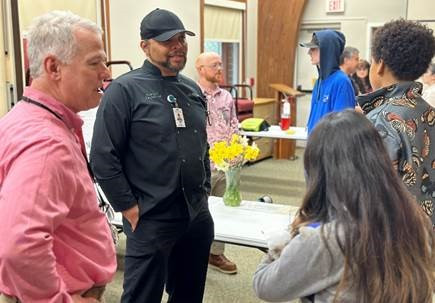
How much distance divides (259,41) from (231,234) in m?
5.84

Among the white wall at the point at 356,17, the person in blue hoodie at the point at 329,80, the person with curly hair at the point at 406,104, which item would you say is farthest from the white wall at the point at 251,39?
the person with curly hair at the point at 406,104

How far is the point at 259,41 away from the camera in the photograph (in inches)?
312

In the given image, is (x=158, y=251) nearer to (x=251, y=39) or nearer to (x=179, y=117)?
(x=179, y=117)

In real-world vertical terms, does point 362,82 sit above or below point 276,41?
below

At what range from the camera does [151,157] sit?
2.05 m

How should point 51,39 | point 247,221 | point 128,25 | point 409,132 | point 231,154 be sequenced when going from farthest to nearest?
1. point 128,25
2. point 231,154
3. point 247,221
4. point 409,132
5. point 51,39

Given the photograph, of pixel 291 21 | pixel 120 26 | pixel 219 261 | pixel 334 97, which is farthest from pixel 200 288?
pixel 291 21

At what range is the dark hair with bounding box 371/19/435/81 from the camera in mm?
1730

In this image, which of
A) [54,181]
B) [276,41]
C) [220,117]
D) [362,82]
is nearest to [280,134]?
[362,82]

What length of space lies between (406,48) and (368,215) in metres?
0.85

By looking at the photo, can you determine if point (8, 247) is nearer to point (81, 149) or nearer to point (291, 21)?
point (81, 149)

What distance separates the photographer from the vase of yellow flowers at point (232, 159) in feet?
9.66

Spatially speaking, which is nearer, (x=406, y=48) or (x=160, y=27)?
(x=406, y=48)

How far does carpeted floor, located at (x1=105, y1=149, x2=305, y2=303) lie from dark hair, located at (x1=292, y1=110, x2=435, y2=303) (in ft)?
6.59
